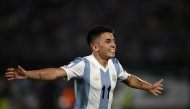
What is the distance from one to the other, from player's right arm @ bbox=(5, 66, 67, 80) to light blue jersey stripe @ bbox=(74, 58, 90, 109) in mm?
307

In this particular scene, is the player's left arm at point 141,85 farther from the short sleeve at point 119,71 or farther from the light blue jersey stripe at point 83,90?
the light blue jersey stripe at point 83,90

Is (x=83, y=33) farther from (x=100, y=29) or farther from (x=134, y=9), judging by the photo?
(x=100, y=29)

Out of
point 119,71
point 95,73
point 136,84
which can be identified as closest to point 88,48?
point 136,84

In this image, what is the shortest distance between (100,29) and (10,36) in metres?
8.71

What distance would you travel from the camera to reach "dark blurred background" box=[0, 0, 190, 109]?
43.5 feet

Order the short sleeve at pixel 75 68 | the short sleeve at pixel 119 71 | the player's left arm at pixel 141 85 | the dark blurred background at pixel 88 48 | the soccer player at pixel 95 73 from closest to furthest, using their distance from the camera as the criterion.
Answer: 1. the short sleeve at pixel 75 68
2. the soccer player at pixel 95 73
3. the short sleeve at pixel 119 71
4. the player's left arm at pixel 141 85
5. the dark blurred background at pixel 88 48

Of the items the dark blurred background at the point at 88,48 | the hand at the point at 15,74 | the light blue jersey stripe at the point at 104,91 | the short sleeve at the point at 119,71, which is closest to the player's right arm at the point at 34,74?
the hand at the point at 15,74

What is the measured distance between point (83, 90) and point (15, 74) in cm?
102

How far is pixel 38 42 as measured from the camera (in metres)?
14.1

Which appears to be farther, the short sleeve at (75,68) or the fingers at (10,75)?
the short sleeve at (75,68)

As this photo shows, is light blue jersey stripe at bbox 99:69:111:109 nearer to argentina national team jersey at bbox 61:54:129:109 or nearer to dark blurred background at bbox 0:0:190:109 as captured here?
argentina national team jersey at bbox 61:54:129:109

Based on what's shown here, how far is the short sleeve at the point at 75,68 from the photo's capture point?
17.9 ft

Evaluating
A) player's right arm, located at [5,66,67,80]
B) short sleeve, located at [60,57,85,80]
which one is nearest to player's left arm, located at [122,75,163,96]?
short sleeve, located at [60,57,85,80]

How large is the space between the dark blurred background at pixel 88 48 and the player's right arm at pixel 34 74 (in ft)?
22.8
